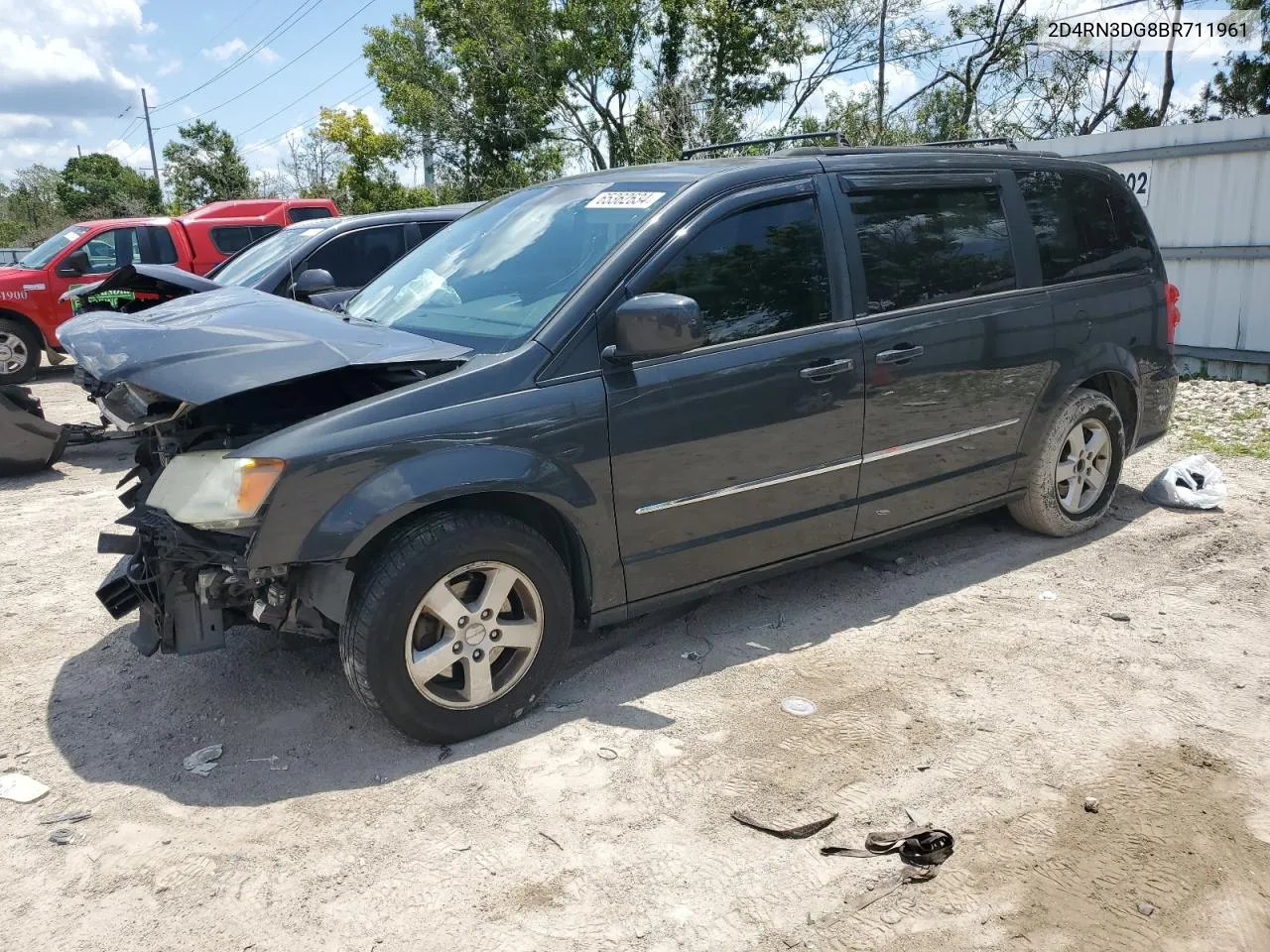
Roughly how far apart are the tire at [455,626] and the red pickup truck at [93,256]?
32.8ft

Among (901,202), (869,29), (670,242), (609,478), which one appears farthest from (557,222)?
(869,29)

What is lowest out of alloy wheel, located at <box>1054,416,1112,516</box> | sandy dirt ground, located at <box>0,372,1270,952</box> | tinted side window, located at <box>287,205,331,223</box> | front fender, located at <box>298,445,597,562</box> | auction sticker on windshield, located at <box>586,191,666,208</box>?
sandy dirt ground, located at <box>0,372,1270,952</box>

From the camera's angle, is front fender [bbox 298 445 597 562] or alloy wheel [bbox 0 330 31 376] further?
alloy wheel [bbox 0 330 31 376]

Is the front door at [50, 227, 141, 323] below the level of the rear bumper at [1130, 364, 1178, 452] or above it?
above

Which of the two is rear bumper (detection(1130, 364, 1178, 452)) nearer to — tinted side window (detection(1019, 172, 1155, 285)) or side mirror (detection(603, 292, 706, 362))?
tinted side window (detection(1019, 172, 1155, 285))

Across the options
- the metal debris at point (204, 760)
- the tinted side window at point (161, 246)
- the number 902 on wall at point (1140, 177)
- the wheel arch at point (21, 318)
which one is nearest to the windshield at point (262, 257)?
the tinted side window at point (161, 246)

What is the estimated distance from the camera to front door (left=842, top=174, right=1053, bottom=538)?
4.29 m

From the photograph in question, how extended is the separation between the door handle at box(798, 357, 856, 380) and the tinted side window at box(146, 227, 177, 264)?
10.8 m

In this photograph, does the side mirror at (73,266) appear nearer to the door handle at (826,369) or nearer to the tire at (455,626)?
the tire at (455,626)

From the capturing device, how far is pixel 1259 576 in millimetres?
4836

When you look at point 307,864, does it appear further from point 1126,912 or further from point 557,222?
point 557,222

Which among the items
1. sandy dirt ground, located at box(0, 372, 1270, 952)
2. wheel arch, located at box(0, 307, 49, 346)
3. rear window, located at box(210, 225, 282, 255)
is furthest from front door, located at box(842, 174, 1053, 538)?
wheel arch, located at box(0, 307, 49, 346)

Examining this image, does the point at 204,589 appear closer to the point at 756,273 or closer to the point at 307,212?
the point at 756,273

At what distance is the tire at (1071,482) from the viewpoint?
507 centimetres
